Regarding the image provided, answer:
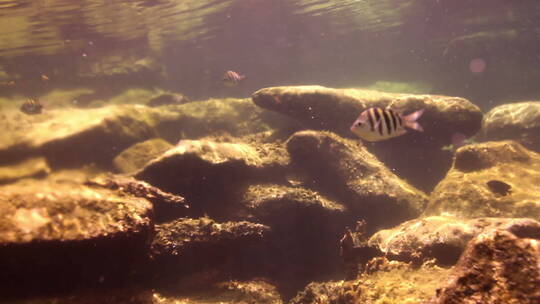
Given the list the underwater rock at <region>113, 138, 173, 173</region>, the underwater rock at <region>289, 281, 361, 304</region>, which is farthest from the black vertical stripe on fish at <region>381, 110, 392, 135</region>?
the underwater rock at <region>113, 138, 173, 173</region>

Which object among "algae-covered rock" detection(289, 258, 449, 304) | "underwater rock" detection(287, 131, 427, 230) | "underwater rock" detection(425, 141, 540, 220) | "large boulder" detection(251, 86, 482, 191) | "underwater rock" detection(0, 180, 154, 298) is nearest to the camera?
"underwater rock" detection(0, 180, 154, 298)

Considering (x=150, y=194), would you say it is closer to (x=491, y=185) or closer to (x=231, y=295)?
(x=231, y=295)

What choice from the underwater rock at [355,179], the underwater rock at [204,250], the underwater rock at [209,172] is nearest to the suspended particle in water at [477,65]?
the underwater rock at [355,179]

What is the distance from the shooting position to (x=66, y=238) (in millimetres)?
3914

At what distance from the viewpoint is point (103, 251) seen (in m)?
4.25

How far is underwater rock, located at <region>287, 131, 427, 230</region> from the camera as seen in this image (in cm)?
816

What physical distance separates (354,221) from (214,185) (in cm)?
361

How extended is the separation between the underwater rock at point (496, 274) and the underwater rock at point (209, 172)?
5.54 m

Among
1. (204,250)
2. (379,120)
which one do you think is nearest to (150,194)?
(204,250)

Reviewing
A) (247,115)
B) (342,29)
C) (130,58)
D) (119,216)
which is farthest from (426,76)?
(119,216)

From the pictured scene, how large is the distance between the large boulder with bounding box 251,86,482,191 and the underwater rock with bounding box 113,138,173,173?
153 inches

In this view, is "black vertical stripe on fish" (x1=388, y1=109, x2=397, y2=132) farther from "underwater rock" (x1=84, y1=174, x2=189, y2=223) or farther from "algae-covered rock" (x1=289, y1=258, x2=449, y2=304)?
"underwater rock" (x1=84, y1=174, x2=189, y2=223)

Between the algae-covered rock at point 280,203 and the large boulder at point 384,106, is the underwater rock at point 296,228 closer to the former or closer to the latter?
the algae-covered rock at point 280,203

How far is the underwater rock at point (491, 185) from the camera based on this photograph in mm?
6859
